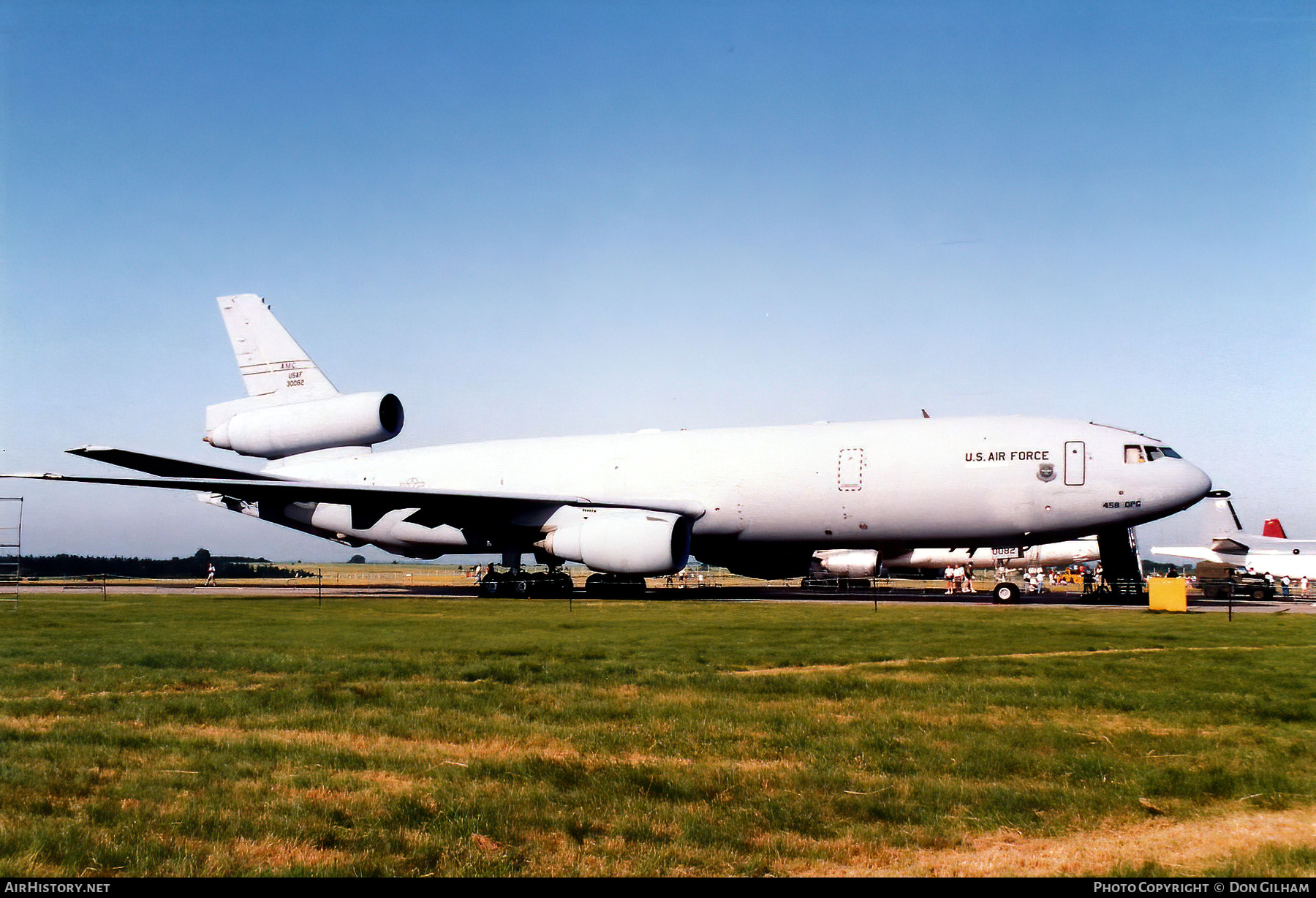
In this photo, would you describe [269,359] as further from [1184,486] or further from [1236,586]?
[1236,586]


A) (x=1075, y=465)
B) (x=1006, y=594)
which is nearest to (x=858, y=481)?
(x=1006, y=594)

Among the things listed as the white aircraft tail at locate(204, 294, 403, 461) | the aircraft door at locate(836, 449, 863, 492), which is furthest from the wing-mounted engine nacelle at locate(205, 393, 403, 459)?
the aircraft door at locate(836, 449, 863, 492)

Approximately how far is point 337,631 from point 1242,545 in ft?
147

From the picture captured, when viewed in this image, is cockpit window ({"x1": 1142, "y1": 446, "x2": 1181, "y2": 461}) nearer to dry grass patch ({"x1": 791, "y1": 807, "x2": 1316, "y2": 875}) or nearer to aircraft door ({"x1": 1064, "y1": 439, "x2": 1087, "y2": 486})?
aircraft door ({"x1": 1064, "y1": 439, "x2": 1087, "y2": 486})

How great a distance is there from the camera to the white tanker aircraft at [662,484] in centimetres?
2284

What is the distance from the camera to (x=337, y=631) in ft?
46.0

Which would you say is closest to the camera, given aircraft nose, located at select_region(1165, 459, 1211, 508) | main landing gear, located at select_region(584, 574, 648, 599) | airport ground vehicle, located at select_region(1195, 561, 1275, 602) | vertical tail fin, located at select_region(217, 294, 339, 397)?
aircraft nose, located at select_region(1165, 459, 1211, 508)

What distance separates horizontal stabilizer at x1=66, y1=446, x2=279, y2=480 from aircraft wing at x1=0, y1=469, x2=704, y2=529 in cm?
30

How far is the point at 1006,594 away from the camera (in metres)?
24.5

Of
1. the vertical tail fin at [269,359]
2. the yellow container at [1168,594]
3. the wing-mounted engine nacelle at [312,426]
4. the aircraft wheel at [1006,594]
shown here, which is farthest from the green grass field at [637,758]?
the vertical tail fin at [269,359]

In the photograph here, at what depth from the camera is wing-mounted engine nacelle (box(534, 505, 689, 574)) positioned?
2398 cm

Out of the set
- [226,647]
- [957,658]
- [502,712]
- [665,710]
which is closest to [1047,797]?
[665,710]

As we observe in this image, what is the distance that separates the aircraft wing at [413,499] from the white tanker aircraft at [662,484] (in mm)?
63

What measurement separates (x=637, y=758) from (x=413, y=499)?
20.7 meters
